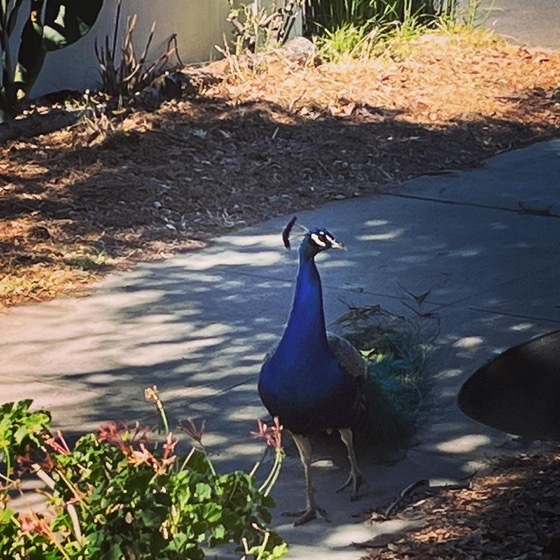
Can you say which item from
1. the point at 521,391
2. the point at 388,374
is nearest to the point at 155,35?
the point at 521,391

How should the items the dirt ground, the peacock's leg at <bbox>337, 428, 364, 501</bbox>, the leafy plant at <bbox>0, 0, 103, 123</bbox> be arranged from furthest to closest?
the leafy plant at <bbox>0, 0, 103, 123</bbox> < the dirt ground < the peacock's leg at <bbox>337, 428, 364, 501</bbox>

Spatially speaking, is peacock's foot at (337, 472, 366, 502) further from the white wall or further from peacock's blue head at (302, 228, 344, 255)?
the white wall

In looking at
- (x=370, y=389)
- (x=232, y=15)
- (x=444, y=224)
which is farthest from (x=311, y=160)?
(x=370, y=389)

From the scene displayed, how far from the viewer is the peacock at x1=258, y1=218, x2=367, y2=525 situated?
180 inches

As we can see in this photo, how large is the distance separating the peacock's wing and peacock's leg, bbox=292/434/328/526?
0.97ft

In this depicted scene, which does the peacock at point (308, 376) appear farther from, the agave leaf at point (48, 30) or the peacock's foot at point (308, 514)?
the agave leaf at point (48, 30)

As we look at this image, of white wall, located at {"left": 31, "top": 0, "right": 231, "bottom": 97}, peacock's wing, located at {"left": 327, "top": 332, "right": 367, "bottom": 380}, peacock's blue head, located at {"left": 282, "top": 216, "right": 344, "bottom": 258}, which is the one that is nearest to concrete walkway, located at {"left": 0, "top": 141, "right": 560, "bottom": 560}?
peacock's wing, located at {"left": 327, "top": 332, "right": 367, "bottom": 380}

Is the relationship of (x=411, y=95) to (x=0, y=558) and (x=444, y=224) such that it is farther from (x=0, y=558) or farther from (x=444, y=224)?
(x=0, y=558)

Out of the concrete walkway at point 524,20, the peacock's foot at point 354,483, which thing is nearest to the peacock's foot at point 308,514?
the peacock's foot at point 354,483

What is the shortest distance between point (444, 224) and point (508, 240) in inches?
19.7

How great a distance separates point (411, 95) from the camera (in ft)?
38.3

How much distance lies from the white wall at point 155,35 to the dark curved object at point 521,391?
6.04 m

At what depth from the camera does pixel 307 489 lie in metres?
4.71

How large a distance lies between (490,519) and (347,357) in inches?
31.5
